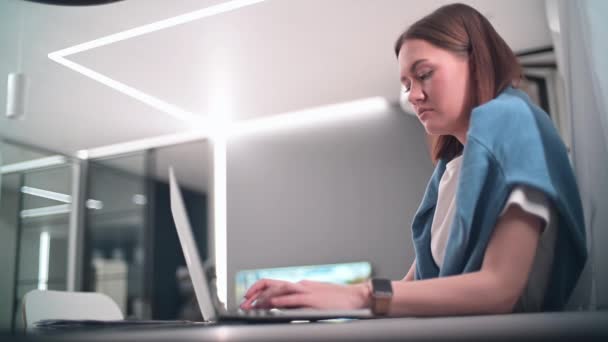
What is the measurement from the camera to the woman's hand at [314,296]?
73 centimetres

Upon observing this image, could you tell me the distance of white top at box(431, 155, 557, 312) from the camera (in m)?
0.77

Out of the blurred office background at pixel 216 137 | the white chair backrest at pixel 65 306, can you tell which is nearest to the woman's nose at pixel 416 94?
the white chair backrest at pixel 65 306

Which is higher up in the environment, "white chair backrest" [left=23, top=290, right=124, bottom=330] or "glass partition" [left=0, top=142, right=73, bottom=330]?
"glass partition" [left=0, top=142, right=73, bottom=330]

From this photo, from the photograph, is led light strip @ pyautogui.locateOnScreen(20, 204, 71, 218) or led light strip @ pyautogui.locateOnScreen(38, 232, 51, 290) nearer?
led light strip @ pyautogui.locateOnScreen(20, 204, 71, 218)

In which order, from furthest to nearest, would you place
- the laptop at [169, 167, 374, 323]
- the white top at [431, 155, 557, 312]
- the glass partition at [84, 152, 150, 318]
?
the glass partition at [84, 152, 150, 318]
the white top at [431, 155, 557, 312]
the laptop at [169, 167, 374, 323]

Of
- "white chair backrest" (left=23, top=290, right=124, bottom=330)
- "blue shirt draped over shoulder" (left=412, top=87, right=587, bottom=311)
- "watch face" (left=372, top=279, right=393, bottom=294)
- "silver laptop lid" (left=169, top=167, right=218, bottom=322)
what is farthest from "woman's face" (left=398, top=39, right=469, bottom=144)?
"white chair backrest" (left=23, top=290, right=124, bottom=330)

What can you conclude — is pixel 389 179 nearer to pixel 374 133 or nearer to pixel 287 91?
pixel 374 133

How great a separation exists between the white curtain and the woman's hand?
1.57 ft

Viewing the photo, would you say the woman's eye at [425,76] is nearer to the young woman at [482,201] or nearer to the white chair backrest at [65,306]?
the young woman at [482,201]

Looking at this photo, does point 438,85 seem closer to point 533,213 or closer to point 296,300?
point 533,213

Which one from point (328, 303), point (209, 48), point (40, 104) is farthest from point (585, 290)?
point (40, 104)

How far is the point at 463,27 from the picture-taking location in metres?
1.02

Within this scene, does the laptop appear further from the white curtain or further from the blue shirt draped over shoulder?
the white curtain

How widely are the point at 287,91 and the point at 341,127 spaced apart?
0.81 m
